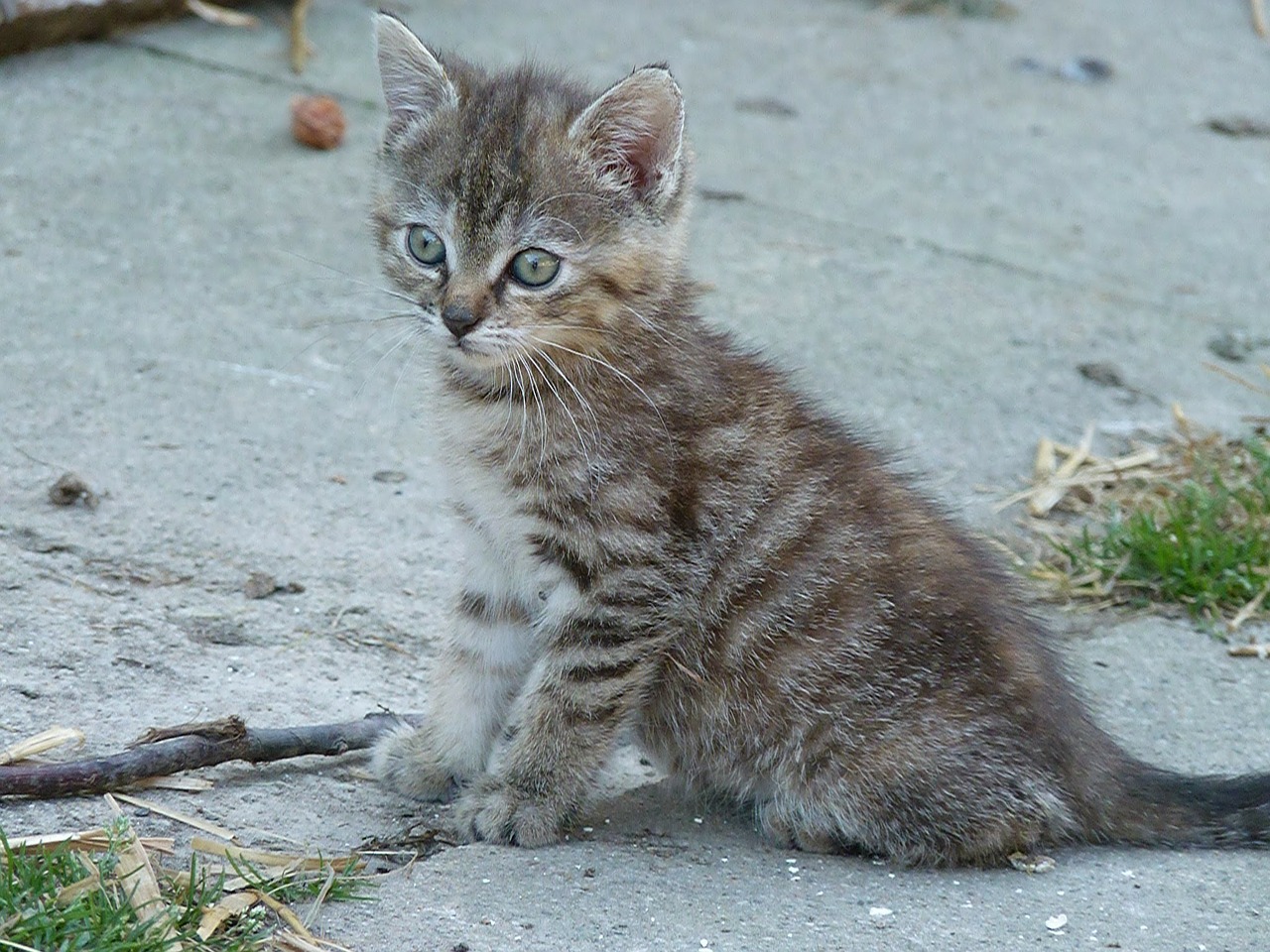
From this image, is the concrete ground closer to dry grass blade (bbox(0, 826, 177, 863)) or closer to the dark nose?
dry grass blade (bbox(0, 826, 177, 863))

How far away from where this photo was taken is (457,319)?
142 inches

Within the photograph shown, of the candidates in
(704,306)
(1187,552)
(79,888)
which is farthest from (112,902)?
(704,306)

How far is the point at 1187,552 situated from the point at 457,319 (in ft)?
8.24

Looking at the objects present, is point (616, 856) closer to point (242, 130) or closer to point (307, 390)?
point (307, 390)

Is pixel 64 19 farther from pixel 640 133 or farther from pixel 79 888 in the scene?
pixel 79 888

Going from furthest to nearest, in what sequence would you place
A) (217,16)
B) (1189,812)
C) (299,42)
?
(217,16) → (299,42) → (1189,812)

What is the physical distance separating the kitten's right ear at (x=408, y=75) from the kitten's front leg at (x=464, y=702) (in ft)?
4.08

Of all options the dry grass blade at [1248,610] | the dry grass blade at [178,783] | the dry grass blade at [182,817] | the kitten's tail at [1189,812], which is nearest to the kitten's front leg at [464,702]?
the dry grass blade at [178,783]

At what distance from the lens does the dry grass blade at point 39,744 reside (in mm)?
3398

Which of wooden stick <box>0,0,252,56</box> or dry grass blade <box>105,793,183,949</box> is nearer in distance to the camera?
dry grass blade <box>105,793,183,949</box>

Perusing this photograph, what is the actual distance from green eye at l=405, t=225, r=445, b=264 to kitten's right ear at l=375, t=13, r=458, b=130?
0.35 metres

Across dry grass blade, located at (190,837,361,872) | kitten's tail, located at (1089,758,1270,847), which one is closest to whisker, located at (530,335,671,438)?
dry grass blade, located at (190,837,361,872)

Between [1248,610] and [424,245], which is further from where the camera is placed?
[1248,610]

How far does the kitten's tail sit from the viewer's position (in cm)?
367
